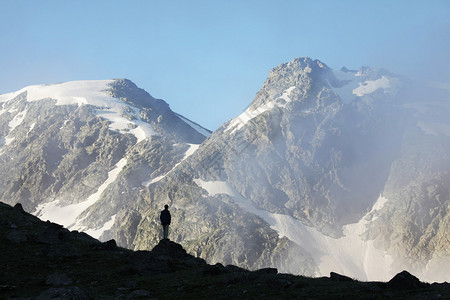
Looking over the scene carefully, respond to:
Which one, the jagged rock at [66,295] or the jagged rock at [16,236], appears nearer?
the jagged rock at [66,295]

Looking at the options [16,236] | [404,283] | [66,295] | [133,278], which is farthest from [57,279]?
[404,283]

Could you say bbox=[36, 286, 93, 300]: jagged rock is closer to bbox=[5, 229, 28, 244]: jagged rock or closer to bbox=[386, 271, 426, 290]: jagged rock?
bbox=[386, 271, 426, 290]: jagged rock

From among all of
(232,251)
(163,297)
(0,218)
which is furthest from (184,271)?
(232,251)

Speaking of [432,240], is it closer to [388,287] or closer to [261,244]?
[261,244]

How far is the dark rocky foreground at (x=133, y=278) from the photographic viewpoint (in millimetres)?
21188

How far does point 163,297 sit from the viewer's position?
2289 centimetres

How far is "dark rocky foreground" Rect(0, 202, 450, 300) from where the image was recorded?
21188 millimetres

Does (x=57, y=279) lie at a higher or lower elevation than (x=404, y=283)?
lower

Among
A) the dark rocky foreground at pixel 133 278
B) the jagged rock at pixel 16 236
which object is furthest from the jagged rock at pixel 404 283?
the jagged rock at pixel 16 236

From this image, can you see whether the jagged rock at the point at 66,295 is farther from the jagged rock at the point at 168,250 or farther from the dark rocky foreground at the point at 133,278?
the jagged rock at the point at 168,250

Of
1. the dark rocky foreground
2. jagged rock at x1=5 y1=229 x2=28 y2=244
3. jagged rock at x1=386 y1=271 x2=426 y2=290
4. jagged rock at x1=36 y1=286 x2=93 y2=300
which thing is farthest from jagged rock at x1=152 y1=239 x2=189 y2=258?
jagged rock at x1=386 y1=271 x2=426 y2=290

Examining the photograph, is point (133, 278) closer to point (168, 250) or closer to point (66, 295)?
point (66, 295)

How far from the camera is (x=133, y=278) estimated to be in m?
27.5

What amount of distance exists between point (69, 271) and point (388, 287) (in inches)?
812
